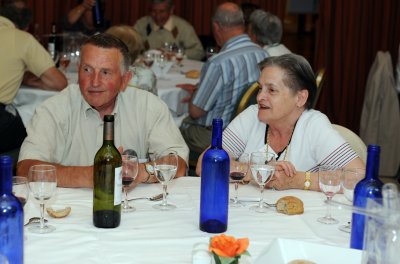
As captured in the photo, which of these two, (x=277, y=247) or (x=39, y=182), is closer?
(x=277, y=247)

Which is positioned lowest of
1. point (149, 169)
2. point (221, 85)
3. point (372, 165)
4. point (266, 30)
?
point (149, 169)

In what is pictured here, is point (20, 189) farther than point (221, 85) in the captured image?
No

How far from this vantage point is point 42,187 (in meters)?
1.91

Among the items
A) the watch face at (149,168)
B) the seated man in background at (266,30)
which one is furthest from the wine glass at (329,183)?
the seated man in background at (266,30)

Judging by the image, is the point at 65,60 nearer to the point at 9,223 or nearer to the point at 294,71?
the point at 294,71

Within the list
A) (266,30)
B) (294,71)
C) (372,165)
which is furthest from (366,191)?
(266,30)

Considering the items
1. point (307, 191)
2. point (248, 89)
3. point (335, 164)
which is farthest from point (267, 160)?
point (248, 89)

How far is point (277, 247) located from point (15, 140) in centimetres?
301

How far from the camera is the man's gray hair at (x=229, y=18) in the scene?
4738 millimetres

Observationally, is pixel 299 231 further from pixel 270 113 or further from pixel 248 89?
pixel 248 89

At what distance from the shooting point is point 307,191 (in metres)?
2.44

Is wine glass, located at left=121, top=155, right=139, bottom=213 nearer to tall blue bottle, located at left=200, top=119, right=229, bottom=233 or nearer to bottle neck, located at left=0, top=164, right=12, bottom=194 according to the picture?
tall blue bottle, located at left=200, top=119, right=229, bottom=233

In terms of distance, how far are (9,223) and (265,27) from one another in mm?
3806

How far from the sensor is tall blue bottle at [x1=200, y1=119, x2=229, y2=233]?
1.95 metres
